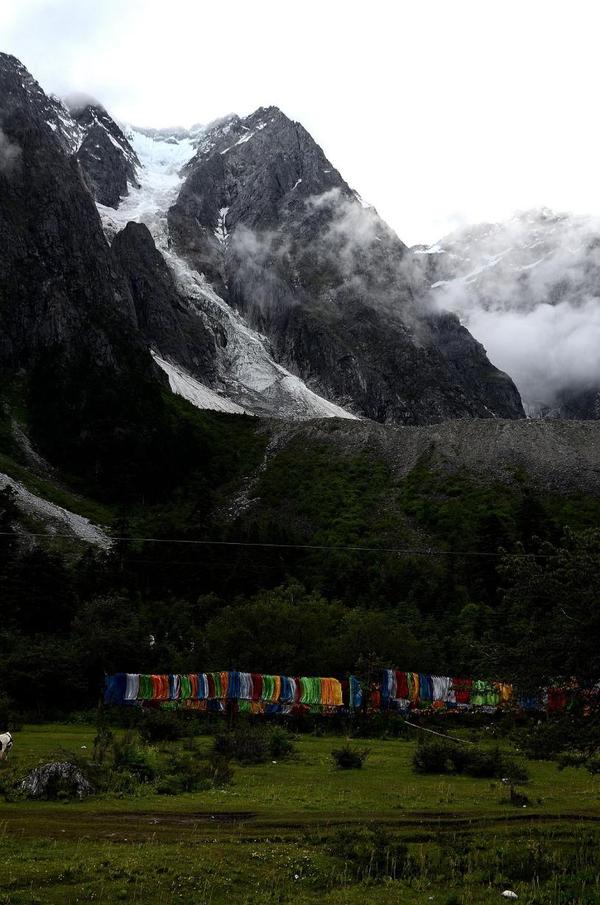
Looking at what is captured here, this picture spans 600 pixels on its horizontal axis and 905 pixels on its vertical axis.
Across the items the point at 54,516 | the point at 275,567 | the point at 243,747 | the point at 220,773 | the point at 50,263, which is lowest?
the point at 220,773

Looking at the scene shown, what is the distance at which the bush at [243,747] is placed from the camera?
91.6 feet

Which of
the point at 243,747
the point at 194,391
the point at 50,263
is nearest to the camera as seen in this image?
the point at 243,747

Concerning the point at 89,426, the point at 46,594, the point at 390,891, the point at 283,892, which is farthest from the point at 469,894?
the point at 89,426

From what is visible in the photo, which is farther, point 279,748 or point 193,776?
point 279,748

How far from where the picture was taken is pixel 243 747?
28.2m

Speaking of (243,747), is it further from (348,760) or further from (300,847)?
(300,847)

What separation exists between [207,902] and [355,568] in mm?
66370

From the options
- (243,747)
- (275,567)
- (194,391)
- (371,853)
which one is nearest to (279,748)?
(243,747)

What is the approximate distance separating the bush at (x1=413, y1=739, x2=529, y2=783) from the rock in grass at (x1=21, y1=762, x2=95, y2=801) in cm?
1247

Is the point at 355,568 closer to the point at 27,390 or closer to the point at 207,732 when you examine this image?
the point at 207,732

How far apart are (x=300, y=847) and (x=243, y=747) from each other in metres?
13.6

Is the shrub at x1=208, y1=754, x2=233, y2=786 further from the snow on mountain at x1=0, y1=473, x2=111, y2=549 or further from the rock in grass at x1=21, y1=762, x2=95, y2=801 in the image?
the snow on mountain at x1=0, y1=473, x2=111, y2=549

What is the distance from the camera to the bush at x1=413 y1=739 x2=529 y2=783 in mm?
26922

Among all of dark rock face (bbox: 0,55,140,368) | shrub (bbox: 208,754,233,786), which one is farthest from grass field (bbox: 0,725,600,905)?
dark rock face (bbox: 0,55,140,368)
